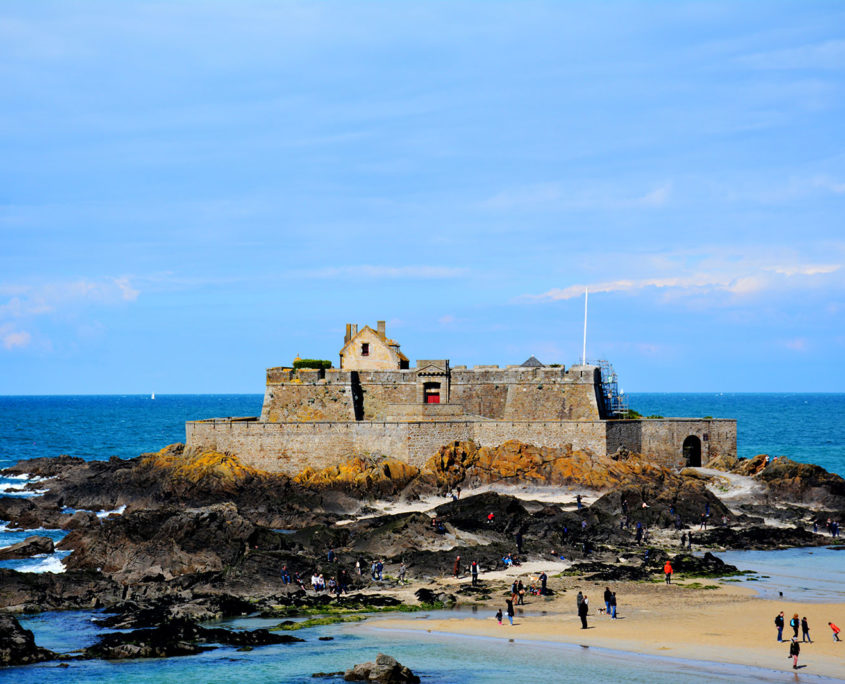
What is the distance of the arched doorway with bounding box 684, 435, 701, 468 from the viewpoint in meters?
57.2

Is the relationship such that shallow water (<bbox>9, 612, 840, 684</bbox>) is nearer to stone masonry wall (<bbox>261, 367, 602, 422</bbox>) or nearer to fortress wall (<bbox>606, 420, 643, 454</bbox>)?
fortress wall (<bbox>606, 420, 643, 454</bbox>)

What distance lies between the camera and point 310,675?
2494 cm

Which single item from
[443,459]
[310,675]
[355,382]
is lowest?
[310,675]

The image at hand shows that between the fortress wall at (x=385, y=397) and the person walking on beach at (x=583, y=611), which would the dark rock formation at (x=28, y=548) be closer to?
the fortress wall at (x=385, y=397)

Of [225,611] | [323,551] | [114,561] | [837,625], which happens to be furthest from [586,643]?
[114,561]

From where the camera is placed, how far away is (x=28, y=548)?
131 feet

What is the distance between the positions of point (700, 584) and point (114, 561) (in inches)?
827

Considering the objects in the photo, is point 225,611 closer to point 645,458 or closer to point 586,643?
point 586,643

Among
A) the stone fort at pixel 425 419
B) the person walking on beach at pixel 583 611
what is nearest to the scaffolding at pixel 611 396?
the stone fort at pixel 425 419

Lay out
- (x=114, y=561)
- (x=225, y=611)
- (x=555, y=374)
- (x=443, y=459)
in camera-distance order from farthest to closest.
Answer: (x=555, y=374)
(x=443, y=459)
(x=114, y=561)
(x=225, y=611)

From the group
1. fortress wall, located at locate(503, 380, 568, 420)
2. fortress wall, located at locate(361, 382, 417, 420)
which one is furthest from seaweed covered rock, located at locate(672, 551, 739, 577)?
fortress wall, located at locate(361, 382, 417, 420)

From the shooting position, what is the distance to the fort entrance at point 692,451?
188ft

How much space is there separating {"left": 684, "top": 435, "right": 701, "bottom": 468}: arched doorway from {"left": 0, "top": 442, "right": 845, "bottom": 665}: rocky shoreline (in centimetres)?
271

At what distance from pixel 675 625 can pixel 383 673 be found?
9.45 metres
